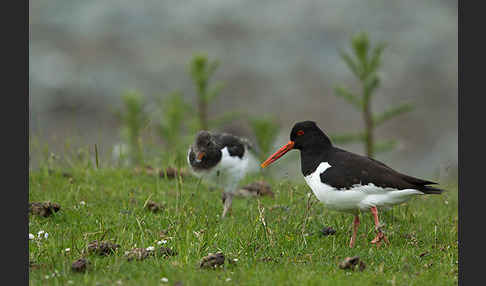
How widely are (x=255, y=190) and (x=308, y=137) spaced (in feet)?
9.13

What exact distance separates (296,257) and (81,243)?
2.71 metres

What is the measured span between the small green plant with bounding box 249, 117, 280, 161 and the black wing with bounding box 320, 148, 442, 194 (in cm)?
653

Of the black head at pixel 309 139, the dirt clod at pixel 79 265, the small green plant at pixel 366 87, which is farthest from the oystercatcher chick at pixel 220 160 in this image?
the small green plant at pixel 366 87

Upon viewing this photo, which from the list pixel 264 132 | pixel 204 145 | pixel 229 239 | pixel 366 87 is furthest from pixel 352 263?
pixel 366 87

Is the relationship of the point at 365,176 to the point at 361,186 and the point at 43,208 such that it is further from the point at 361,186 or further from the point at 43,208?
the point at 43,208

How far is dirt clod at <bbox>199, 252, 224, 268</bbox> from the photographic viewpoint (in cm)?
550

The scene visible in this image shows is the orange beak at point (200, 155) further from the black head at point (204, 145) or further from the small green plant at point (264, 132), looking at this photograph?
the small green plant at point (264, 132)

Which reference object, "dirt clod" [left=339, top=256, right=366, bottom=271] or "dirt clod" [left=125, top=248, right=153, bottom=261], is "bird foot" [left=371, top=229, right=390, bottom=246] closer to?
"dirt clod" [left=339, top=256, right=366, bottom=271]

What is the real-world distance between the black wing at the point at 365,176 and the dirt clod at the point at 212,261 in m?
1.91

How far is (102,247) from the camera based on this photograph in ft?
19.4

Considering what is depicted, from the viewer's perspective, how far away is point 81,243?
627cm

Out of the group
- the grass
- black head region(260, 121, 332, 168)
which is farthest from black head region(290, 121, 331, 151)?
the grass

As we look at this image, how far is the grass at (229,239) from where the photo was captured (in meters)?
5.27

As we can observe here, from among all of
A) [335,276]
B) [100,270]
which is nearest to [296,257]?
[335,276]
